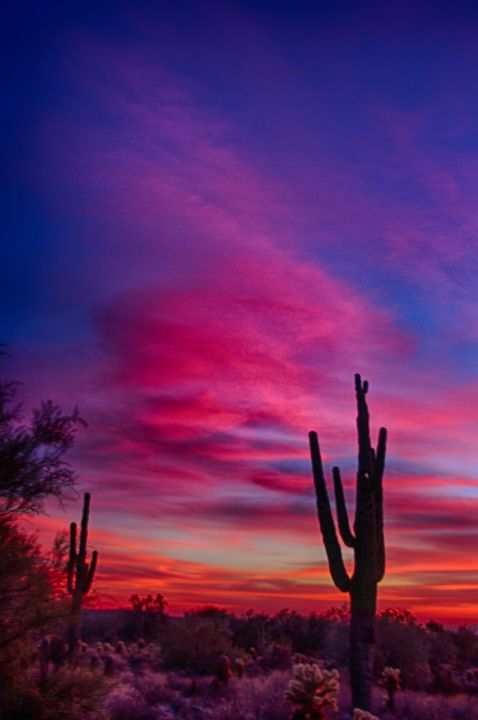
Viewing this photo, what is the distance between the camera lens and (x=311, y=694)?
512 inches

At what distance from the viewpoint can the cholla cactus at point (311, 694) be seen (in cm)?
1287

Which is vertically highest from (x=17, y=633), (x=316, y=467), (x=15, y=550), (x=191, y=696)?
(x=316, y=467)

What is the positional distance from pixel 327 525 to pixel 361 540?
1009mm

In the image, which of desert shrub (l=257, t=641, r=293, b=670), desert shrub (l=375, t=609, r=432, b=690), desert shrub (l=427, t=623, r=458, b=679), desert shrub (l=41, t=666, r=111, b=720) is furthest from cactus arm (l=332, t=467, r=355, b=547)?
desert shrub (l=427, t=623, r=458, b=679)

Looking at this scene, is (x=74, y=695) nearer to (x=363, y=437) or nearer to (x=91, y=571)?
(x=363, y=437)

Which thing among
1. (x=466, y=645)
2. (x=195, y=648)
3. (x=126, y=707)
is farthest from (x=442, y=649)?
(x=126, y=707)

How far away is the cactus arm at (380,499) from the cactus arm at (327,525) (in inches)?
41.8

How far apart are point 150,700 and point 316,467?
8.07 m

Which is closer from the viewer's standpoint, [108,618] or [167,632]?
[167,632]

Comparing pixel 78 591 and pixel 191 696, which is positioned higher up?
pixel 78 591

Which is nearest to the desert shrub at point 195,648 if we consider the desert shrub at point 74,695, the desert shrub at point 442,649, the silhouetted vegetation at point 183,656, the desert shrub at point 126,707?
the silhouetted vegetation at point 183,656

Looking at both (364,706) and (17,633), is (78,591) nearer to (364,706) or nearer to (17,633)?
(364,706)

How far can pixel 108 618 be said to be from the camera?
5288 cm

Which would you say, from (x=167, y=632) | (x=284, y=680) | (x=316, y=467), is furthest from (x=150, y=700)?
(x=167, y=632)
